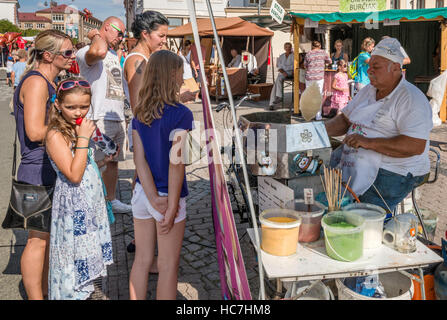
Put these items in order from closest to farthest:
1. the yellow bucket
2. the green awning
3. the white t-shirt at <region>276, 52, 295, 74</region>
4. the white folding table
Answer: the white folding table < the yellow bucket < the green awning < the white t-shirt at <region>276, 52, 295, 74</region>

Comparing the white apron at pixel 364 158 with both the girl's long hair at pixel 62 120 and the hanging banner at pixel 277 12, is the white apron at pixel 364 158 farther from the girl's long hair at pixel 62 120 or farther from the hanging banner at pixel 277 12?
the hanging banner at pixel 277 12

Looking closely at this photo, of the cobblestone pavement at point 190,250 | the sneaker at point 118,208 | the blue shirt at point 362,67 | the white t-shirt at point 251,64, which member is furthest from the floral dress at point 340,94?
the sneaker at point 118,208

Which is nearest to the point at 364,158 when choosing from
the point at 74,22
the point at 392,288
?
the point at 392,288

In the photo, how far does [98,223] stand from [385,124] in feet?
6.68

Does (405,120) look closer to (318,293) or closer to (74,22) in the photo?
(318,293)

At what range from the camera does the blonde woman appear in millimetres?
2607

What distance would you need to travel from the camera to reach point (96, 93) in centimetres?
395

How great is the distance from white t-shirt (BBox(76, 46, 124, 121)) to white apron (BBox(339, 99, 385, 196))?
228cm

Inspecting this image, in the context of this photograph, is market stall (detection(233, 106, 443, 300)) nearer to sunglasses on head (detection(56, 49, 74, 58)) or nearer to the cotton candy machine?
the cotton candy machine

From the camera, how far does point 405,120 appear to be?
2754 millimetres

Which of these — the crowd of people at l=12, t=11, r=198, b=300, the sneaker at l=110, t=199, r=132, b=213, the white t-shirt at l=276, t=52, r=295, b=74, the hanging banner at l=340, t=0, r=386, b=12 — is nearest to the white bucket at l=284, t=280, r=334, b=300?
the crowd of people at l=12, t=11, r=198, b=300

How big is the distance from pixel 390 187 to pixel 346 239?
1.11 meters

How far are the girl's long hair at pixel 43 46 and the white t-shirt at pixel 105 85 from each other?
3.70 feet

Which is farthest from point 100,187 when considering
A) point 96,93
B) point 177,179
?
point 96,93
